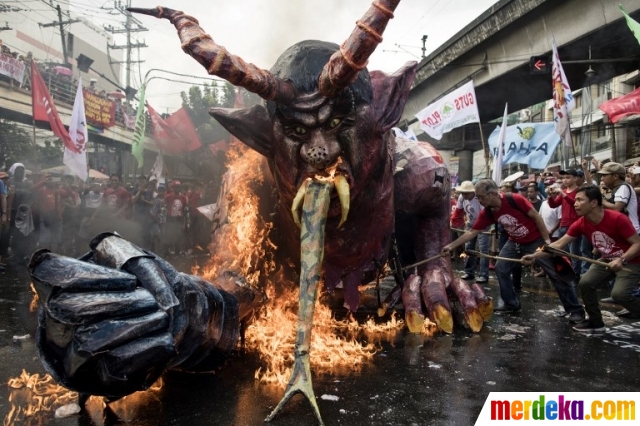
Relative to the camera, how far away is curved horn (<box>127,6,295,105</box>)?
3.16 meters

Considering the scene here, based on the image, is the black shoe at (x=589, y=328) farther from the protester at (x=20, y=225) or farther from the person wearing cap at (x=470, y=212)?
the protester at (x=20, y=225)

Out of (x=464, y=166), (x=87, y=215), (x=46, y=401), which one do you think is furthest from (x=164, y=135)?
(x=46, y=401)

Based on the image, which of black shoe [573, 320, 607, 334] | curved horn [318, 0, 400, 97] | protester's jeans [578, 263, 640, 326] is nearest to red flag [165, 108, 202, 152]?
protester's jeans [578, 263, 640, 326]

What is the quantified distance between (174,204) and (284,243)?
1022 centimetres

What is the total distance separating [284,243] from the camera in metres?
4.65

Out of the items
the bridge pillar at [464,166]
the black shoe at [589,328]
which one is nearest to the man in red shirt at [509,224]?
the black shoe at [589,328]

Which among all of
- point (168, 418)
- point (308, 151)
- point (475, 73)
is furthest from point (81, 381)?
point (475, 73)

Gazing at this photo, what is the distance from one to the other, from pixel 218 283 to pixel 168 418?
1061mm

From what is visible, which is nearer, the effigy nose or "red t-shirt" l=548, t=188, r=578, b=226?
the effigy nose

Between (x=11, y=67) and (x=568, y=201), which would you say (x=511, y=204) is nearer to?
(x=568, y=201)

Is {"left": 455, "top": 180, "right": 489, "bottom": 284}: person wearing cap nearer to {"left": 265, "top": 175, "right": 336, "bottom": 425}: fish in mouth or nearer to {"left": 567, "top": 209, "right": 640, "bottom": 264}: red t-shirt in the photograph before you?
{"left": 567, "top": 209, "right": 640, "bottom": 264}: red t-shirt

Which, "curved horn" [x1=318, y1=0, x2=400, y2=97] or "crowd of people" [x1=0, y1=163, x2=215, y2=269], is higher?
"curved horn" [x1=318, y1=0, x2=400, y2=97]

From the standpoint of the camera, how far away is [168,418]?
2850 millimetres

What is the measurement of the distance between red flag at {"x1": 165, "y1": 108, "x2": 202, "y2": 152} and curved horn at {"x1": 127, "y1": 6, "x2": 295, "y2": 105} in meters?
14.5
